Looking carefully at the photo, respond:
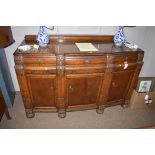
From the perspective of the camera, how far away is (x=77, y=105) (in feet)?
6.82

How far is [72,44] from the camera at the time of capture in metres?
A: 2.01

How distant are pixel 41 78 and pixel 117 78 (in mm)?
1019

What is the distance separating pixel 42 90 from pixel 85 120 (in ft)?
2.60

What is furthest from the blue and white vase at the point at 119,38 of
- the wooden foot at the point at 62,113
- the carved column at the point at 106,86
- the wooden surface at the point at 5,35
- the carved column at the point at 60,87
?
the wooden surface at the point at 5,35

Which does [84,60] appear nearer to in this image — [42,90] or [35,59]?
[35,59]

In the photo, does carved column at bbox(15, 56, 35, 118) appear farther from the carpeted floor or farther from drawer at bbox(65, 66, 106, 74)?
drawer at bbox(65, 66, 106, 74)

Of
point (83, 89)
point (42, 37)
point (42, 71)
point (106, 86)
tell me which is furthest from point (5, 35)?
point (106, 86)

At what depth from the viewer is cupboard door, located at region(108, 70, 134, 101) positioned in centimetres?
194

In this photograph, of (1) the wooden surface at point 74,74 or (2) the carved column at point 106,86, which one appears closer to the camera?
(1) the wooden surface at point 74,74

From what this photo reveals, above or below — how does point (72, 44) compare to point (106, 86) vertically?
above

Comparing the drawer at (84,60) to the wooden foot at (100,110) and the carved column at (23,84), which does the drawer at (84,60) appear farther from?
the wooden foot at (100,110)

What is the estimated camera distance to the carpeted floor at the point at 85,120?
6.55ft

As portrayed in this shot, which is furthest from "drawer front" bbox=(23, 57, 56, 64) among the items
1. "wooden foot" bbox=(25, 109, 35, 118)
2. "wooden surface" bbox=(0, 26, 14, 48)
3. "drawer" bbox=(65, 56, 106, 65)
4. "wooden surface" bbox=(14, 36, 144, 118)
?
"wooden foot" bbox=(25, 109, 35, 118)
